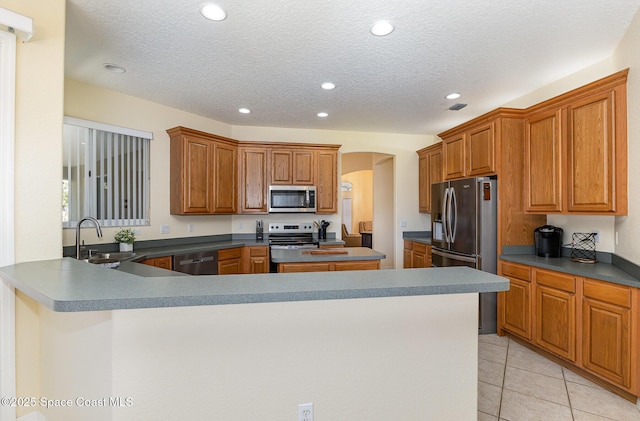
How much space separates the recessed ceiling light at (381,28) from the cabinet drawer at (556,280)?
7.98ft

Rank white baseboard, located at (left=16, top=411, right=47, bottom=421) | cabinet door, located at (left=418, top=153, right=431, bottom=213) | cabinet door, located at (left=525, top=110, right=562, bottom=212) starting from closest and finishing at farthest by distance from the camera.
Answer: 1. white baseboard, located at (left=16, top=411, right=47, bottom=421)
2. cabinet door, located at (left=525, top=110, right=562, bottom=212)
3. cabinet door, located at (left=418, top=153, right=431, bottom=213)

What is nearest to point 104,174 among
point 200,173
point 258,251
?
point 200,173

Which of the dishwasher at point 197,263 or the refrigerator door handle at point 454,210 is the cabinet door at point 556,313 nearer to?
the refrigerator door handle at point 454,210

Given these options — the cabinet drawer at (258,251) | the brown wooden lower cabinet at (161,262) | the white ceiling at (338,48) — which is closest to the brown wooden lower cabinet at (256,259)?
the cabinet drawer at (258,251)

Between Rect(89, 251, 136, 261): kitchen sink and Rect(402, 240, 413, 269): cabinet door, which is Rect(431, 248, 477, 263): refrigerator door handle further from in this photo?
Rect(89, 251, 136, 261): kitchen sink

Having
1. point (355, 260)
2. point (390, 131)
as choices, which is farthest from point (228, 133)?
point (355, 260)

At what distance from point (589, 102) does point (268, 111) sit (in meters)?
3.42

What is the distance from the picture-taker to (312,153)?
504 cm

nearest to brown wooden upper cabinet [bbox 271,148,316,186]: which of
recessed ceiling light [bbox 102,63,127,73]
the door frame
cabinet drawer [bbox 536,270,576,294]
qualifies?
recessed ceiling light [bbox 102,63,127,73]

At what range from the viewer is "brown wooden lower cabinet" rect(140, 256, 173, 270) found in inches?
133

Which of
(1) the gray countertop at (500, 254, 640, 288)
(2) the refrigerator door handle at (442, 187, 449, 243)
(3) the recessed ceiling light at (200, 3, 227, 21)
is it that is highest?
(3) the recessed ceiling light at (200, 3, 227, 21)

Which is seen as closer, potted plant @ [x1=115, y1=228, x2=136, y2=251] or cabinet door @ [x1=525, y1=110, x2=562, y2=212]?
cabinet door @ [x1=525, y1=110, x2=562, y2=212]

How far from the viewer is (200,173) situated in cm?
422

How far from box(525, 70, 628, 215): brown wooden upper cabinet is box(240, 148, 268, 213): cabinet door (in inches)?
135
